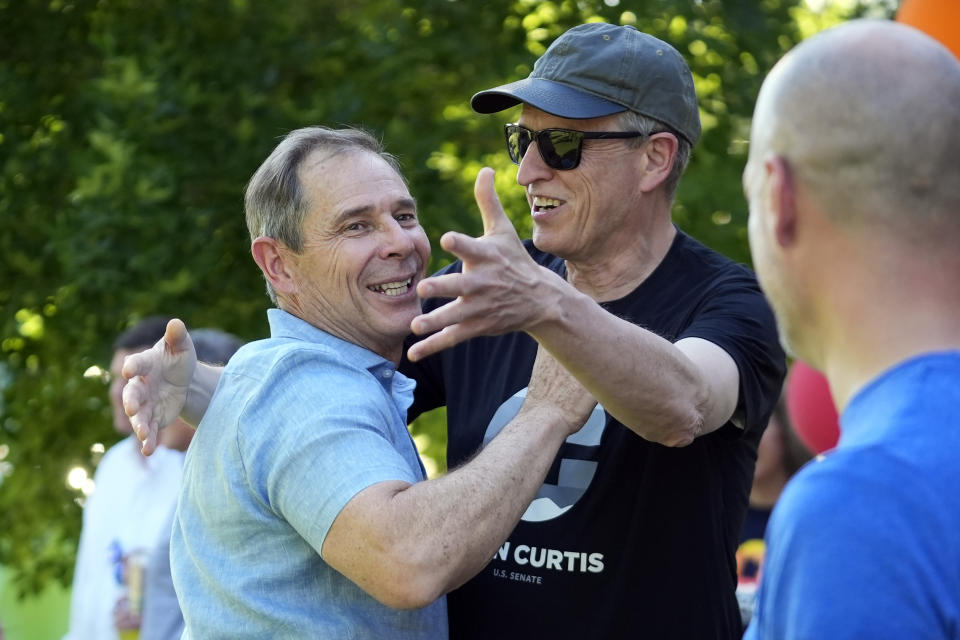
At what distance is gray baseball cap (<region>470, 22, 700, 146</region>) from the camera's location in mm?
2709

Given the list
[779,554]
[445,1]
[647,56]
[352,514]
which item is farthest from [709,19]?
[779,554]

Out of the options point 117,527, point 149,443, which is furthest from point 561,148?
point 117,527

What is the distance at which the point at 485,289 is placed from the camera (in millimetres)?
1926

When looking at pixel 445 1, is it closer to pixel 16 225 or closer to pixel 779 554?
pixel 16 225

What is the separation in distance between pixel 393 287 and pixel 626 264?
0.52 meters

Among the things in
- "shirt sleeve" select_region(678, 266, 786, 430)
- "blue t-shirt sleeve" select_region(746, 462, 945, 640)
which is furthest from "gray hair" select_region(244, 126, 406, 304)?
"blue t-shirt sleeve" select_region(746, 462, 945, 640)

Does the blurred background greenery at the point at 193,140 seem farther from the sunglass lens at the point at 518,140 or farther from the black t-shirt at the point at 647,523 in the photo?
the black t-shirt at the point at 647,523

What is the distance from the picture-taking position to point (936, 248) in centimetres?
132

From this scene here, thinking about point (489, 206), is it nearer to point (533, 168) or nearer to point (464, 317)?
point (464, 317)

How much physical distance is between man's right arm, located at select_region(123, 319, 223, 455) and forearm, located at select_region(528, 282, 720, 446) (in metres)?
0.78

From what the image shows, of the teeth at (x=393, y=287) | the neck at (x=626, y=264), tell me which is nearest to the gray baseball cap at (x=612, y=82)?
the neck at (x=626, y=264)

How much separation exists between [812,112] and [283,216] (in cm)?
147

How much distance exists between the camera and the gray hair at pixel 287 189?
256 cm

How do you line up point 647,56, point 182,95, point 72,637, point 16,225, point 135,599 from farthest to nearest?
1. point 16,225
2. point 182,95
3. point 72,637
4. point 135,599
5. point 647,56
